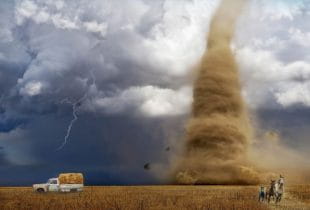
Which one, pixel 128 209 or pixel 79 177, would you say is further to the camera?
pixel 79 177

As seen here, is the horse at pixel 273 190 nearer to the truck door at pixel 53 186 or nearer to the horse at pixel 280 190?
the horse at pixel 280 190

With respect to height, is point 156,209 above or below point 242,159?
below

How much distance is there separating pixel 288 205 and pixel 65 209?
58.1 ft

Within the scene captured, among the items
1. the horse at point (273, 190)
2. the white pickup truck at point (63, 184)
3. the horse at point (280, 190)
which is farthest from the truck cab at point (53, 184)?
the horse at point (280, 190)

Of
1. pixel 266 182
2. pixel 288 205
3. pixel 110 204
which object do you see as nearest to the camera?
pixel 110 204

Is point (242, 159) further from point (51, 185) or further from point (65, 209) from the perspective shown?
point (65, 209)

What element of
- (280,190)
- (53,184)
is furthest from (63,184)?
(280,190)

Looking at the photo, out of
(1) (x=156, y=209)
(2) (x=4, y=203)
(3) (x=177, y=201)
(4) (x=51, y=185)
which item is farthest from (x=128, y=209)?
(4) (x=51, y=185)

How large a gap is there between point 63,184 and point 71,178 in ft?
4.72

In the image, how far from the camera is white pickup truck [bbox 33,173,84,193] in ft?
193

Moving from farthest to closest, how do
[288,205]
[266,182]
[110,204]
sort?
[266,182] < [288,205] < [110,204]

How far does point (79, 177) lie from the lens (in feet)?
204

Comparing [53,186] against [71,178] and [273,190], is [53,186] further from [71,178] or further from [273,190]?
[273,190]

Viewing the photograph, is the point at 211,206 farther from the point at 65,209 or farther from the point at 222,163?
the point at 222,163
